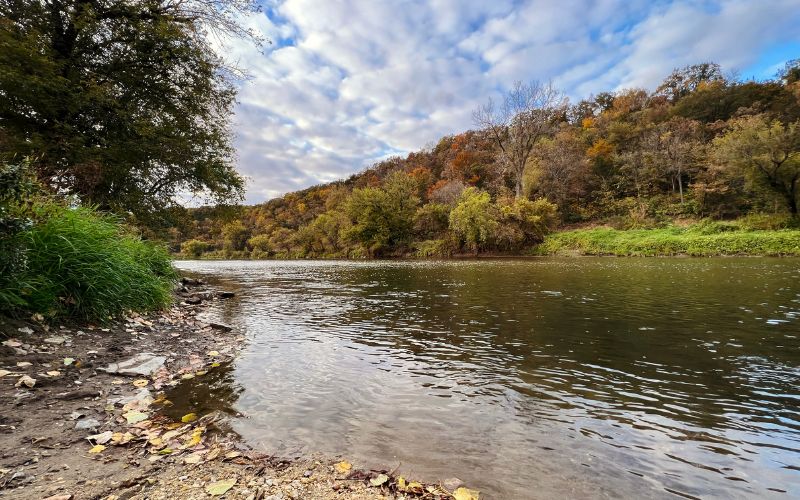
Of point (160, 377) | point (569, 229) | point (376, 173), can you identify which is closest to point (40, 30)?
point (160, 377)

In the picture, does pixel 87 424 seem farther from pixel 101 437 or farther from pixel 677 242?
pixel 677 242

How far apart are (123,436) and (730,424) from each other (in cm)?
644

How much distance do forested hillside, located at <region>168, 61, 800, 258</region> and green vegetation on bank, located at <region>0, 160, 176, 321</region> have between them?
47.0ft

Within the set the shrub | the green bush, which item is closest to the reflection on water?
the green bush

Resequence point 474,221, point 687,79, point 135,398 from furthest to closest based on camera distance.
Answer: point 687,79 → point 474,221 → point 135,398

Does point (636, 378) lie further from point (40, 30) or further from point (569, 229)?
point (569, 229)

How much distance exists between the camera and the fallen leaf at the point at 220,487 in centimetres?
285

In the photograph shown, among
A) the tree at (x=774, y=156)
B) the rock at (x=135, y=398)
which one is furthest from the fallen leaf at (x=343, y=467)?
the tree at (x=774, y=156)

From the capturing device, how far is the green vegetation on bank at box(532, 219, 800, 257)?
32.3 metres

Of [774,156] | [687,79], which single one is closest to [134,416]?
[774,156]

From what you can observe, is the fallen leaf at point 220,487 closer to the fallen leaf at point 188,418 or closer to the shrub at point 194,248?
the fallen leaf at point 188,418

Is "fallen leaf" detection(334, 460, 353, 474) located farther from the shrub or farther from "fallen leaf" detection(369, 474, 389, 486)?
the shrub

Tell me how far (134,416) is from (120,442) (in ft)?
2.21

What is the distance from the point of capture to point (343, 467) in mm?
3348
